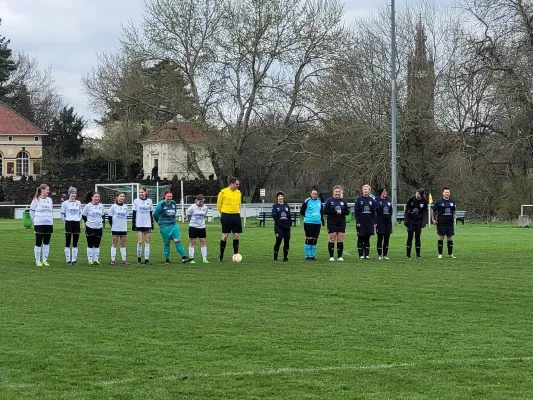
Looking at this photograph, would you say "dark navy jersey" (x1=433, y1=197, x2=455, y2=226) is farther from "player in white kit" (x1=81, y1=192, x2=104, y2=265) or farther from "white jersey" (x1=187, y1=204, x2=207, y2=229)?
"player in white kit" (x1=81, y1=192, x2=104, y2=265)

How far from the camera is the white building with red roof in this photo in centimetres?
9712

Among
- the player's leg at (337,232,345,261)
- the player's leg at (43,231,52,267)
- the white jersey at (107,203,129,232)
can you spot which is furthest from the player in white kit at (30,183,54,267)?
the player's leg at (337,232,345,261)

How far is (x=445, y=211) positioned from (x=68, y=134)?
7966 cm

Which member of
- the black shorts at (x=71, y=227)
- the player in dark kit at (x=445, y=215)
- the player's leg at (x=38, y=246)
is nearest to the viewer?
the player's leg at (x=38, y=246)

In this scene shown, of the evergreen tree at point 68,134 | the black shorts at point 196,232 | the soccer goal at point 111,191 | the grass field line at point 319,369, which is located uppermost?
the evergreen tree at point 68,134

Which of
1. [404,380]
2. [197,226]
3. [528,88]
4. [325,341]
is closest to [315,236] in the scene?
[197,226]

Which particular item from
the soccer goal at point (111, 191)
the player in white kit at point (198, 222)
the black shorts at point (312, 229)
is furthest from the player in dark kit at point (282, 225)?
the soccer goal at point (111, 191)

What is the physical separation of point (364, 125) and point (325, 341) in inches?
1899

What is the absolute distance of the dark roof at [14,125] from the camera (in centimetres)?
9700

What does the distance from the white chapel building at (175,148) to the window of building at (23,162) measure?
16571mm

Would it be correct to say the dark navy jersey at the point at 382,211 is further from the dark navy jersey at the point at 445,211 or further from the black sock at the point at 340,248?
the dark navy jersey at the point at 445,211

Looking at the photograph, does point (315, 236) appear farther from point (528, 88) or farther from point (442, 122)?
point (442, 122)

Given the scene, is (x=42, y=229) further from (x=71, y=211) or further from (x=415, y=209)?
(x=415, y=209)

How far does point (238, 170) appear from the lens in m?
66.1
